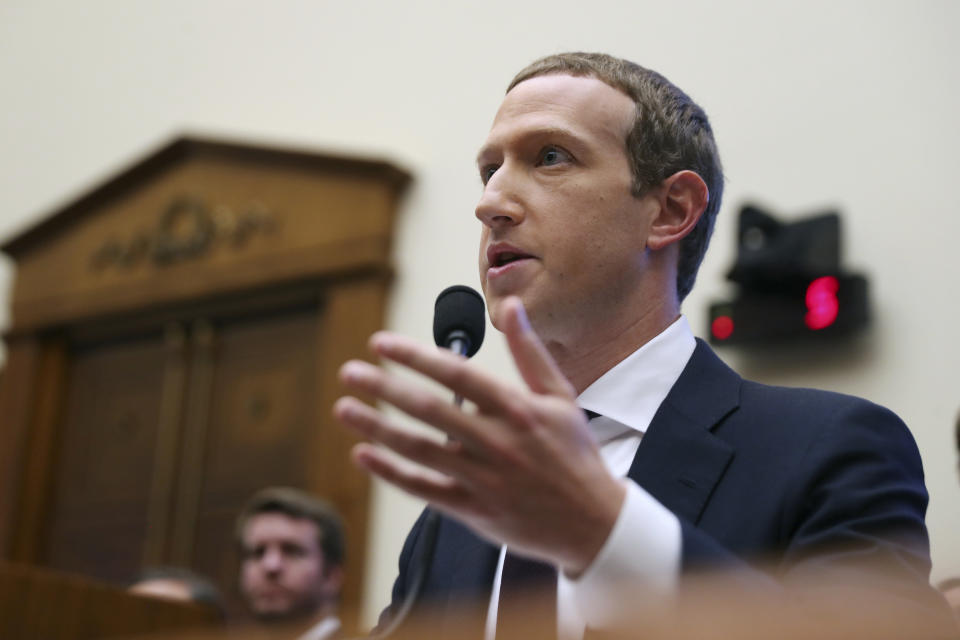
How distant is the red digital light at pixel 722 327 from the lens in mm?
3801

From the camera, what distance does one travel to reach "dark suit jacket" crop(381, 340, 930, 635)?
126 centimetres

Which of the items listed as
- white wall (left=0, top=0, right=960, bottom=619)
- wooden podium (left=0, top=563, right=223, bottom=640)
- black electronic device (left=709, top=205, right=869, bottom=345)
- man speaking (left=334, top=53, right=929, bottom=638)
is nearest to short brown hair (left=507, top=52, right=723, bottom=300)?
man speaking (left=334, top=53, right=929, bottom=638)

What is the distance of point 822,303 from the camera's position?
3678 millimetres

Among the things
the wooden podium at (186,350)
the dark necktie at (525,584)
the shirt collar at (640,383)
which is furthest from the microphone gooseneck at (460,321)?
the wooden podium at (186,350)

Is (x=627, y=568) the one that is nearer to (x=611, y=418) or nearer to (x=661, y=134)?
(x=611, y=418)

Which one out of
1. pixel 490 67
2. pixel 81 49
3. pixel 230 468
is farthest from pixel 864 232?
pixel 81 49

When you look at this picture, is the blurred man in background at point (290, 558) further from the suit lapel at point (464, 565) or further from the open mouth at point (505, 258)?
the open mouth at point (505, 258)

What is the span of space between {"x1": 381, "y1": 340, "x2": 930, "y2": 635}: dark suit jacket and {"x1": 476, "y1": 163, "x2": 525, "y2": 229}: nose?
1.02 ft

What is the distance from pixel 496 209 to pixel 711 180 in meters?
0.37

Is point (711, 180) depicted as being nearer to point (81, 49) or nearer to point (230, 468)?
point (230, 468)

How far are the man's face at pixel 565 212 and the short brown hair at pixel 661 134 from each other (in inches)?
0.8

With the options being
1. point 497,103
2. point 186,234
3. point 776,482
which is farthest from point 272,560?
point 776,482

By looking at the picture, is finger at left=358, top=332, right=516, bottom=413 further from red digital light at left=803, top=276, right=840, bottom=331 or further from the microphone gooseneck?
red digital light at left=803, top=276, right=840, bottom=331

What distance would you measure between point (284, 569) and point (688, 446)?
249 cm
